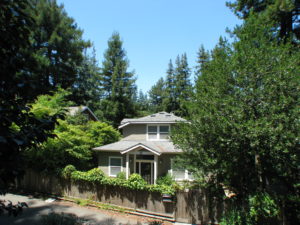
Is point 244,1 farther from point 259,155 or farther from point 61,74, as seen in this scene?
point 61,74

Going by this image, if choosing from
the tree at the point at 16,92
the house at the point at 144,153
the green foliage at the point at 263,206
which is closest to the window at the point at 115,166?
the house at the point at 144,153

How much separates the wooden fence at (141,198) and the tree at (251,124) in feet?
5.05

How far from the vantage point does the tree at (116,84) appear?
125 ft

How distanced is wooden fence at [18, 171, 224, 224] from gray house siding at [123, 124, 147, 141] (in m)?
8.08

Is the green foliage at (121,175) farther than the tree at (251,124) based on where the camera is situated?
Yes

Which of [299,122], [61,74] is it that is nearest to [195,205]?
[299,122]

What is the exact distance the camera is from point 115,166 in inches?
713

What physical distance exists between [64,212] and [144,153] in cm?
712

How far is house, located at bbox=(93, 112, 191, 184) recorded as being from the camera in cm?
1661

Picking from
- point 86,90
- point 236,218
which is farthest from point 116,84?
point 236,218

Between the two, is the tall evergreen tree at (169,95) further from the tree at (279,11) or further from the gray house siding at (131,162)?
the tree at (279,11)

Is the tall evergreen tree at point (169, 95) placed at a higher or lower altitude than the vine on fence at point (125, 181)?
higher

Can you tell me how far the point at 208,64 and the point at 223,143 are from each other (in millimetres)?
3657

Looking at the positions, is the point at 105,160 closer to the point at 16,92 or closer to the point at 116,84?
the point at 16,92
